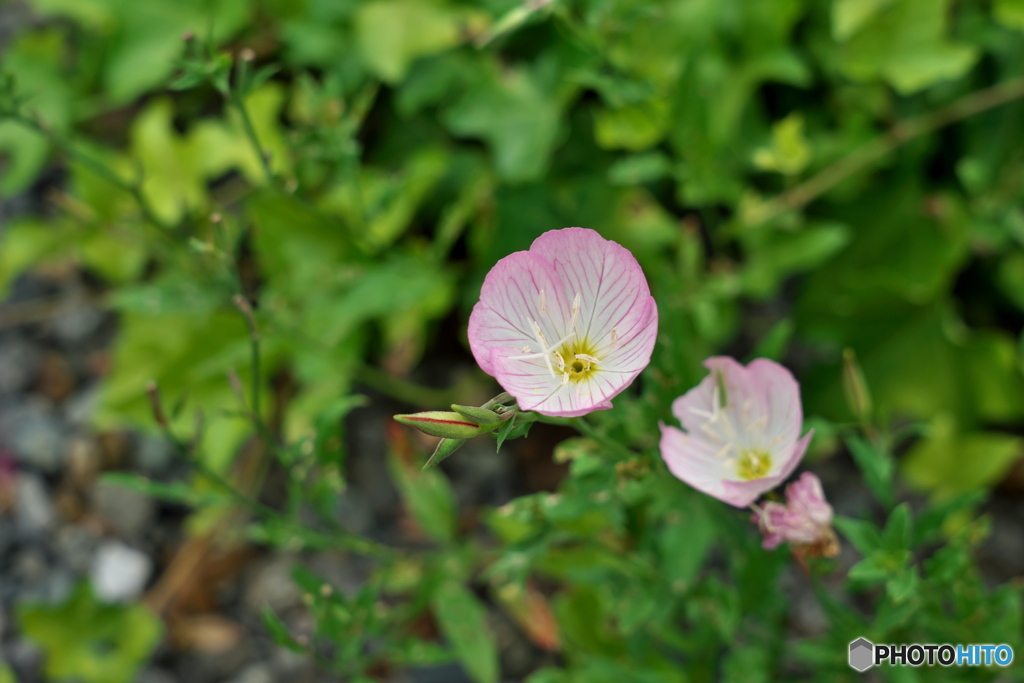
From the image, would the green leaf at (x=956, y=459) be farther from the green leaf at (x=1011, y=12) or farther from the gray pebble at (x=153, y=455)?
the gray pebble at (x=153, y=455)

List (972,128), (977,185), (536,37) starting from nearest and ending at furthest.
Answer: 1. (977,185)
2. (972,128)
3. (536,37)

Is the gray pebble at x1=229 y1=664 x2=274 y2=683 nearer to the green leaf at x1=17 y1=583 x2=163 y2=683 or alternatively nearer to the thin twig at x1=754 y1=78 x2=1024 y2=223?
the green leaf at x1=17 y1=583 x2=163 y2=683

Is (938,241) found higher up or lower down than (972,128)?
lower down

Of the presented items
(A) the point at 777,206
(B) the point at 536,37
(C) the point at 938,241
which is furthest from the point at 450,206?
(C) the point at 938,241

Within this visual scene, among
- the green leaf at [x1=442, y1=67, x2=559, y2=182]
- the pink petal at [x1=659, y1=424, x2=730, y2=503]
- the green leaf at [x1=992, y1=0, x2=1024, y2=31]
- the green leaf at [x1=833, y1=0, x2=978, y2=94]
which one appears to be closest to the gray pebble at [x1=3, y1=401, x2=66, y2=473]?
the green leaf at [x1=442, y1=67, x2=559, y2=182]

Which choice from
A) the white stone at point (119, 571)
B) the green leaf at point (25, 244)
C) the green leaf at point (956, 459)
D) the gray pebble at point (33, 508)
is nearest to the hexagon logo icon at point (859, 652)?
the green leaf at point (956, 459)

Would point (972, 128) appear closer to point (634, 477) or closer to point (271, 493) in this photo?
point (634, 477)

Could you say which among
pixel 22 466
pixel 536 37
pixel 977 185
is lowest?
pixel 22 466
